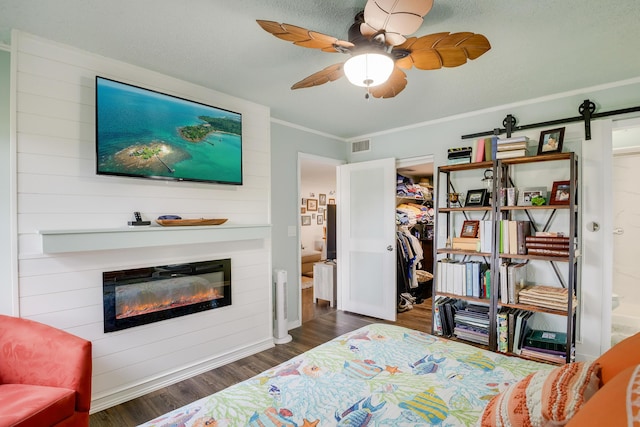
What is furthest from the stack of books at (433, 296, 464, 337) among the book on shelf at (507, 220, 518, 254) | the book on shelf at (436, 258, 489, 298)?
the book on shelf at (507, 220, 518, 254)

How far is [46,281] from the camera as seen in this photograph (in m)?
1.97

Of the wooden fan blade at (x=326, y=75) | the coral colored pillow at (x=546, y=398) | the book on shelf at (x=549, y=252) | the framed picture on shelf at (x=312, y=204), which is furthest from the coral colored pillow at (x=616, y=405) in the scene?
the framed picture on shelf at (x=312, y=204)

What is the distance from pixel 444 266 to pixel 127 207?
2.87 m

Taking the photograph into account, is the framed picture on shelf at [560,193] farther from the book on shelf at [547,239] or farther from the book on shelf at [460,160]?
the book on shelf at [460,160]

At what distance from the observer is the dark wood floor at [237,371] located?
2.11 meters

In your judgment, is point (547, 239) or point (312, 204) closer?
point (547, 239)

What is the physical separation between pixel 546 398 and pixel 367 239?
321 centimetres

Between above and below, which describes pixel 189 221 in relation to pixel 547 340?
above

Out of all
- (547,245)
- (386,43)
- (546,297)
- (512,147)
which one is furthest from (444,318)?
(386,43)

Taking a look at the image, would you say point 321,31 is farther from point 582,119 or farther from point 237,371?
point 237,371

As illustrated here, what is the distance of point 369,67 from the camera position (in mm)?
1596

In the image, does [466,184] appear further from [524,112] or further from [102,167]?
[102,167]

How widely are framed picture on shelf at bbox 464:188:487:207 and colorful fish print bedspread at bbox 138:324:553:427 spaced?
1.79 meters

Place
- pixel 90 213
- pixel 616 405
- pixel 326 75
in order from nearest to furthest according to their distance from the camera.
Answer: pixel 616 405 < pixel 326 75 < pixel 90 213
